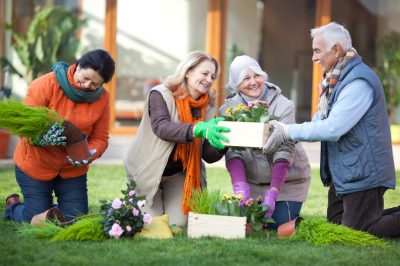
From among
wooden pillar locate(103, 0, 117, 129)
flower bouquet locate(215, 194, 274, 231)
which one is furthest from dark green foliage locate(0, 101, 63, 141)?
wooden pillar locate(103, 0, 117, 129)

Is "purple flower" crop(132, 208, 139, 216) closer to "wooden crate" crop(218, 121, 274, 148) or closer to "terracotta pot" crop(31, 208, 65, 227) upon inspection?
"terracotta pot" crop(31, 208, 65, 227)

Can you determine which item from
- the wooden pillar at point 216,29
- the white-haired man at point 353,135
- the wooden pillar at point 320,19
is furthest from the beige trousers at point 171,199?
the wooden pillar at point 320,19

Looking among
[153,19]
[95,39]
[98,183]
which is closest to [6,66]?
[95,39]

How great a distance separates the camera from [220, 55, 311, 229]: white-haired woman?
16.8 ft

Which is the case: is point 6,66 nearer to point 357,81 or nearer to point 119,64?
point 119,64

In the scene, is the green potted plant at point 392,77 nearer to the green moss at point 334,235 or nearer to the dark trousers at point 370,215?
the dark trousers at point 370,215

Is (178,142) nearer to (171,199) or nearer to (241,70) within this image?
(171,199)

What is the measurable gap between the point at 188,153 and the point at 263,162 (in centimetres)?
57

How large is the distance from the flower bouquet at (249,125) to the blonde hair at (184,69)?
1.45 feet

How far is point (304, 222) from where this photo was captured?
4.54 metres

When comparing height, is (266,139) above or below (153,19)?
below

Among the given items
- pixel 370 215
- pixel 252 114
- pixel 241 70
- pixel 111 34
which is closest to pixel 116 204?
pixel 252 114

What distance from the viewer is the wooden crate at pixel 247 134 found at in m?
4.54

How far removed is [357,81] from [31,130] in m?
2.02
